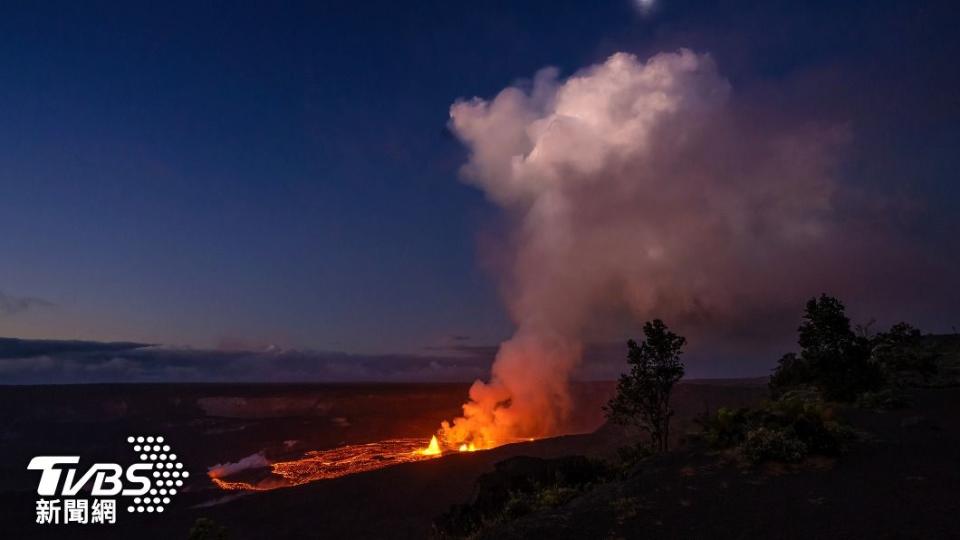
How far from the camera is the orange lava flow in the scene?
186 feet

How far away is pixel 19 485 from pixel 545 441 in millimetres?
61617

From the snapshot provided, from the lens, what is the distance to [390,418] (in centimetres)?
11956

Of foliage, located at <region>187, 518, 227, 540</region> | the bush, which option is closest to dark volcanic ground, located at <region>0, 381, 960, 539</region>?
the bush

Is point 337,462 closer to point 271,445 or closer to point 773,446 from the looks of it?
point 271,445

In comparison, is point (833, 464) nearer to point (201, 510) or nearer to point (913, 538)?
point (913, 538)

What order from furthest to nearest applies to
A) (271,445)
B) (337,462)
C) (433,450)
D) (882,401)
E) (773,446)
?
(271,445), (337,462), (433,450), (882,401), (773,446)

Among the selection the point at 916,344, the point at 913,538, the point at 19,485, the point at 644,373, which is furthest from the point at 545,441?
the point at 19,485

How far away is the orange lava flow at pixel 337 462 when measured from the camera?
186 ft

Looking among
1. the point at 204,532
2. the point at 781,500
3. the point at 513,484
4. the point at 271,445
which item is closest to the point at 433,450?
the point at 271,445

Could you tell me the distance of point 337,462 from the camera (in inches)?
2554

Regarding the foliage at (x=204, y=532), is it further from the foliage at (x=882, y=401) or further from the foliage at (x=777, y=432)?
the foliage at (x=882, y=401)

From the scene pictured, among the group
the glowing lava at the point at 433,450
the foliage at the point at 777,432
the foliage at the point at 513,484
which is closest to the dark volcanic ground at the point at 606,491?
the foliage at the point at 777,432

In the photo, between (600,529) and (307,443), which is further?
(307,443)

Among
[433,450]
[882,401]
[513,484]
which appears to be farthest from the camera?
[433,450]
